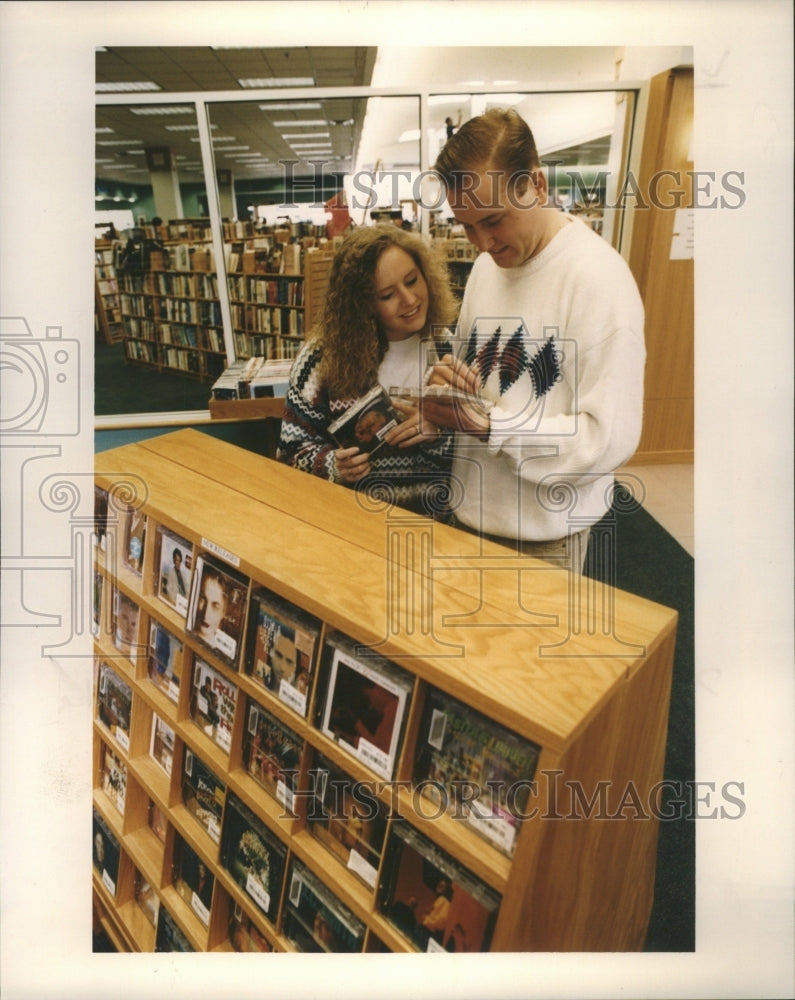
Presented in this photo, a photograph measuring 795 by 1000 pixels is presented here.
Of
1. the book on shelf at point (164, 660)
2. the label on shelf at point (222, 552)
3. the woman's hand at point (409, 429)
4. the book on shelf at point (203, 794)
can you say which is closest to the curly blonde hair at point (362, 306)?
the woman's hand at point (409, 429)

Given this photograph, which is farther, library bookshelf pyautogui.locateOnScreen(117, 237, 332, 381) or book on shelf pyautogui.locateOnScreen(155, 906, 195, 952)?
library bookshelf pyautogui.locateOnScreen(117, 237, 332, 381)

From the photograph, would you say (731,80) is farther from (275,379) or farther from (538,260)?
(275,379)

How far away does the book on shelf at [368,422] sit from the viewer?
1.22m

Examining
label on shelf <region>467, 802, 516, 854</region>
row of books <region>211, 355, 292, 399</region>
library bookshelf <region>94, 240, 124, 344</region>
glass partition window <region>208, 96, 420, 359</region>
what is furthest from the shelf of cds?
glass partition window <region>208, 96, 420, 359</region>

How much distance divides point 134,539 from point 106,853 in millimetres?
844

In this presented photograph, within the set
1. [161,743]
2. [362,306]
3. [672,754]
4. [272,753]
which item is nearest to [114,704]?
[161,743]

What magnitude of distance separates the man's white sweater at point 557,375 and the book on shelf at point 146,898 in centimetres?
126

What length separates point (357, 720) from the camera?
0.83 m

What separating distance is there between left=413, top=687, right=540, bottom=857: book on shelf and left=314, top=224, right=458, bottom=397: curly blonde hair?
2.61 feet

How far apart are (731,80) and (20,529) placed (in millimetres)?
1467

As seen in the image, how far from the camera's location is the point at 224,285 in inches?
70.2

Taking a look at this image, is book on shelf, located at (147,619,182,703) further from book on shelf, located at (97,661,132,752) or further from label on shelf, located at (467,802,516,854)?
label on shelf, located at (467,802,516,854)

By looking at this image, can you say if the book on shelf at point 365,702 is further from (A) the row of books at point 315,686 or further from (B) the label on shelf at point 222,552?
(B) the label on shelf at point 222,552

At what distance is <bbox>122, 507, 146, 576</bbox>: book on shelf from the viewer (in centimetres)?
117
